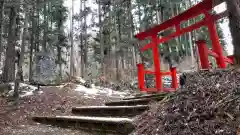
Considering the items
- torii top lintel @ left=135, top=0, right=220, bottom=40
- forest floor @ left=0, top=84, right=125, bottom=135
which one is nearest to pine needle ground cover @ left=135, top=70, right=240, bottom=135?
forest floor @ left=0, top=84, right=125, bottom=135

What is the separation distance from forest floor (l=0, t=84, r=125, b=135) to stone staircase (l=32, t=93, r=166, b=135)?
0.67 ft

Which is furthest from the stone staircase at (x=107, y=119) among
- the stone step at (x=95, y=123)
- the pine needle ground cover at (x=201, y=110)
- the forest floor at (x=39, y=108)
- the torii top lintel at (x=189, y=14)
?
the torii top lintel at (x=189, y=14)

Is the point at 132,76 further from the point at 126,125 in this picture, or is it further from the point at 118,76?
the point at 126,125

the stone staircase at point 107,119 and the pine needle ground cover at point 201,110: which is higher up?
the pine needle ground cover at point 201,110

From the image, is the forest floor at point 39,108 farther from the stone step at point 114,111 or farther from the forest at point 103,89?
the stone step at point 114,111

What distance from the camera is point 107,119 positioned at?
13.6 ft

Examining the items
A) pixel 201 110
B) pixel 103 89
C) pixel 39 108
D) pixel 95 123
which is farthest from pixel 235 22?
pixel 103 89

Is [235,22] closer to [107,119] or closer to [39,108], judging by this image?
[107,119]

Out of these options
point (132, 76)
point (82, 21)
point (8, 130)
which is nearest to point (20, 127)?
point (8, 130)

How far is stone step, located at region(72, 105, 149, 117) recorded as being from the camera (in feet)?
14.4

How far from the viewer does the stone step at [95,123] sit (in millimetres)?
3674

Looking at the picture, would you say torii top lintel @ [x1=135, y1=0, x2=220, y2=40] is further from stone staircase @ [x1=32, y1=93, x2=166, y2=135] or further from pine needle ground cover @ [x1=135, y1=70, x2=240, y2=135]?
pine needle ground cover @ [x1=135, y1=70, x2=240, y2=135]

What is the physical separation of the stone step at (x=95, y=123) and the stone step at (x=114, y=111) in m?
0.49

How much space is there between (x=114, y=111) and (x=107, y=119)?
886mm
